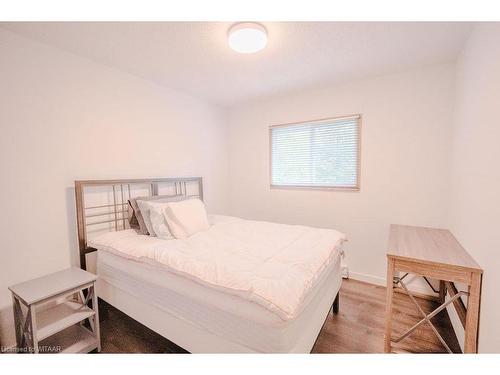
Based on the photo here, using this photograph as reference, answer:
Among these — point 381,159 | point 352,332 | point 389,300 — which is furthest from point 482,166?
point 352,332

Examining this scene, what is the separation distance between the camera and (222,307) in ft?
3.88

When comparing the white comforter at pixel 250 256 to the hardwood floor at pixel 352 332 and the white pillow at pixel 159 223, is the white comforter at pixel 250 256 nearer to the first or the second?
the white pillow at pixel 159 223

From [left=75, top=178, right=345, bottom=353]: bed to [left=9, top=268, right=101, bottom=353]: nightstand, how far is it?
23 centimetres

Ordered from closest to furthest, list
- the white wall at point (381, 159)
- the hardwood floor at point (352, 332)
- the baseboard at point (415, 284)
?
1. the hardwood floor at point (352, 332)
2. the white wall at point (381, 159)
3. the baseboard at point (415, 284)

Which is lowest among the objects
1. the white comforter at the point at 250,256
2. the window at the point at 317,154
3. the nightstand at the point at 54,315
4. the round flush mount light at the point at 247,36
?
the nightstand at the point at 54,315

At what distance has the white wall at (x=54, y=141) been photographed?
5.24ft

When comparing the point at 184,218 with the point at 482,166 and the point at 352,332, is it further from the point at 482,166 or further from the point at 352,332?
the point at 482,166

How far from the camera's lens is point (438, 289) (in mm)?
2238

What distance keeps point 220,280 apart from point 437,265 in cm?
129

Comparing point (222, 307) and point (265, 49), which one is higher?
point (265, 49)

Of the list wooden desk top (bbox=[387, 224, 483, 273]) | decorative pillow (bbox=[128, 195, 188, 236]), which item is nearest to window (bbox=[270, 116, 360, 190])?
wooden desk top (bbox=[387, 224, 483, 273])

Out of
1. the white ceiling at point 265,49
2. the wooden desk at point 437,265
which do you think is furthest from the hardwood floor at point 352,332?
the white ceiling at point 265,49

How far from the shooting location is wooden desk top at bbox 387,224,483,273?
1328mm

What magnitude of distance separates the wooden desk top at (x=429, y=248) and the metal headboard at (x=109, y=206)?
235cm
